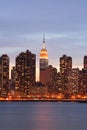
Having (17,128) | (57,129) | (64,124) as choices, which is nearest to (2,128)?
(17,128)

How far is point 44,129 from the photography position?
322 ft

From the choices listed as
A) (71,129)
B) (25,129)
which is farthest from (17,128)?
(71,129)

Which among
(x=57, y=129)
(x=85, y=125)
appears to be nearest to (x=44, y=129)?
(x=57, y=129)

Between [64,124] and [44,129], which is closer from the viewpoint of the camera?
[44,129]

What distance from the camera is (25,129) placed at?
98062mm

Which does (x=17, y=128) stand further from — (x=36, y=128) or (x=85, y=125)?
(x=85, y=125)

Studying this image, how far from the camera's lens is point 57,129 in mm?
98562

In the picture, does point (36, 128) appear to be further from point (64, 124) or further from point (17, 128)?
point (64, 124)

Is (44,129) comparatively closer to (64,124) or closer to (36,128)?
(36,128)

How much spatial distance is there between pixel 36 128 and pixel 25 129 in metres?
3.49

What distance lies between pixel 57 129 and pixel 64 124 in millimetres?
13983

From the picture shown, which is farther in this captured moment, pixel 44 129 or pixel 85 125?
pixel 85 125

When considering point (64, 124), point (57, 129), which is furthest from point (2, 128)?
point (64, 124)

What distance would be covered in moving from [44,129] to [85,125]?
46.9 feet
